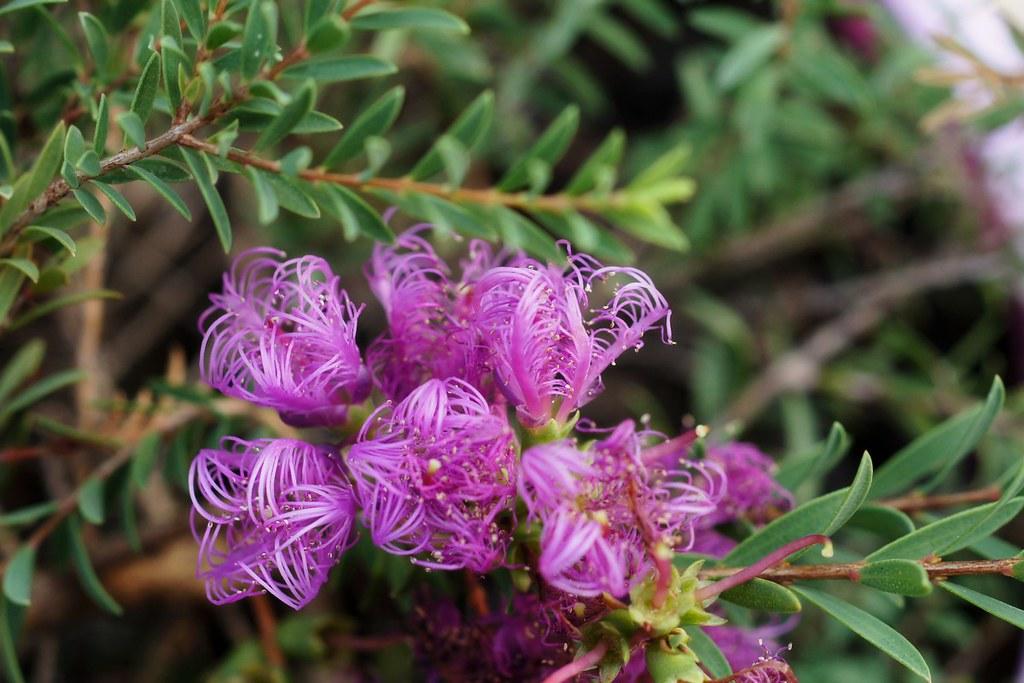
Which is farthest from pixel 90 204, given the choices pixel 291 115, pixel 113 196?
pixel 291 115

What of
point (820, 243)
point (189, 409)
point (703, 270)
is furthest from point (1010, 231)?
point (189, 409)

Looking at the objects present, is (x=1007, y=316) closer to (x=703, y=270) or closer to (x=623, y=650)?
(x=703, y=270)

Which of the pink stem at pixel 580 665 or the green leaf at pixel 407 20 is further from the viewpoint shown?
the green leaf at pixel 407 20

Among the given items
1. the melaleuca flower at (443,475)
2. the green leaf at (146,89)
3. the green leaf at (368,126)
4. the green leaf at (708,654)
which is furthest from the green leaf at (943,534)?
the green leaf at (146,89)

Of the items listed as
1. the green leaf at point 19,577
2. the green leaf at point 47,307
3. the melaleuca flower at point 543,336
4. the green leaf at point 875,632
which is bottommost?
the green leaf at point 19,577

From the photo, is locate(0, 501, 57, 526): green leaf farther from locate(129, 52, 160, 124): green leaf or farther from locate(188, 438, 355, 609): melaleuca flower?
locate(129, 52, 160, 124): green leaf

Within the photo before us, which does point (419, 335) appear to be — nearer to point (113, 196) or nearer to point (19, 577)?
point (113, 196)

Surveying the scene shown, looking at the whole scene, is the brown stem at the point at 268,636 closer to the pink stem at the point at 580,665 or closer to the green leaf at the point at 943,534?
the pink stem at the point at 580,665
